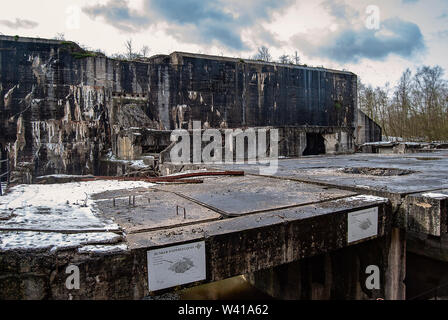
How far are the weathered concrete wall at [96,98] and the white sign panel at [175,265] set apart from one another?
10.3 metres

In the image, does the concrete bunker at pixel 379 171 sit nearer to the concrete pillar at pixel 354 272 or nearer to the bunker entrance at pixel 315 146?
the concrete pillar at pixel 354 272

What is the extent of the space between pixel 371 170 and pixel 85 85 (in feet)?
39.6

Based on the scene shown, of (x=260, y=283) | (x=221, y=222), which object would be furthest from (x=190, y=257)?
(x=260, y=283)

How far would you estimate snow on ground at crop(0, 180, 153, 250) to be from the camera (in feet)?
5.57

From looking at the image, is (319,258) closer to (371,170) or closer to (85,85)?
(371,170)

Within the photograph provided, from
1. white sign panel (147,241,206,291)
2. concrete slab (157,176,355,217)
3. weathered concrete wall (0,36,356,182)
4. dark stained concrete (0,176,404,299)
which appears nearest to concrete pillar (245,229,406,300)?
dark stained concrete (0,176,404,299)

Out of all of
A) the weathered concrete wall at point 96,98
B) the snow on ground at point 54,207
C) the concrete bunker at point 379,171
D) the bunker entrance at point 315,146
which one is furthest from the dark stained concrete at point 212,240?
the weathered concrete wall at point 96,98

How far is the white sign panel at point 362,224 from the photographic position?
2.55 metres

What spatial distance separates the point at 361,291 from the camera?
3346 mm

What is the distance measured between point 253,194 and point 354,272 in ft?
4.69

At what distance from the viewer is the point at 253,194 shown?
318cm

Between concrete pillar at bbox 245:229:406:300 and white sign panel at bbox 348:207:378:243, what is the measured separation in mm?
524

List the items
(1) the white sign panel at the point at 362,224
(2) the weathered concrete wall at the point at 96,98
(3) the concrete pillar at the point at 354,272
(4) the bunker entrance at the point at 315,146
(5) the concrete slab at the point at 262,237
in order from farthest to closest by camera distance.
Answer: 1. (2) the weathered concrete wall at the point at 96,98
2. (4) the bunker entrance at the point at 315,146
3. (3) the concrete pillar at the point at 354,272
4. (1) the white sign panel at the point at 362,224
5. (5) the concrete slab at the point at 262,237

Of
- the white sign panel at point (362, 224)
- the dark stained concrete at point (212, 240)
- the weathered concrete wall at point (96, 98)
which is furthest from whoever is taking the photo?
the weathered concrete wall at point (96, 98)
